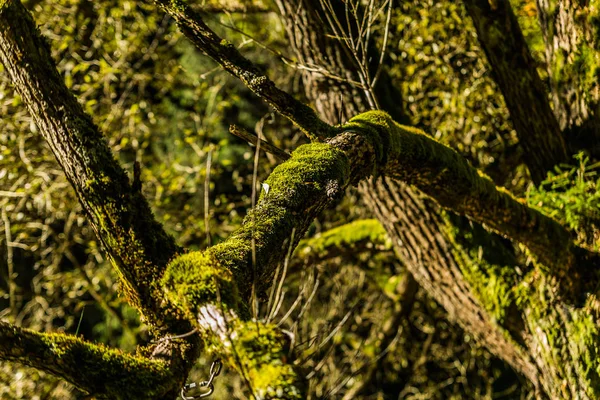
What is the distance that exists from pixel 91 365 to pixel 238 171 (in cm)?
495

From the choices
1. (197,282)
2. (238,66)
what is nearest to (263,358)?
(197,282)

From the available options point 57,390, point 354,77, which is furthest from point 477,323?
point 57,390

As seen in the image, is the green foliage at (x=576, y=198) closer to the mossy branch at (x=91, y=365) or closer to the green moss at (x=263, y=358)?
the green moss at (x=263, y=358)


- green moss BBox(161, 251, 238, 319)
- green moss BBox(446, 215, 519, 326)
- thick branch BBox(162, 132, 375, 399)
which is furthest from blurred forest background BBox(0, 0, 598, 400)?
green moss BBox(161, 251, 238, 319)

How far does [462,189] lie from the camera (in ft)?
9.26

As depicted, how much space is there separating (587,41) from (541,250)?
1.23 m

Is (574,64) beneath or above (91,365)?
beneath

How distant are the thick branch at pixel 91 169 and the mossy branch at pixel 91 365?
0.69ft

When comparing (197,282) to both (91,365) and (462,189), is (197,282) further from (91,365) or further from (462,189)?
(462,189)

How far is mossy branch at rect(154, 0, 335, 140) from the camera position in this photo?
2.06 metres

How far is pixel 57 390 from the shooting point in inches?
236

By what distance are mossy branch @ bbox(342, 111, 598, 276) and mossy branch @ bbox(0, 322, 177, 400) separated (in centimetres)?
133

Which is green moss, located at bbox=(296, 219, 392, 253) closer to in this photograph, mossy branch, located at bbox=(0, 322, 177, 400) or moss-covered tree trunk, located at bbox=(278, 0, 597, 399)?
moss-covered tree trunk, located at bbox=(278, 0, 597, 399)

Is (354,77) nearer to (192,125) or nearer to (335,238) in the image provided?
(335,238)
